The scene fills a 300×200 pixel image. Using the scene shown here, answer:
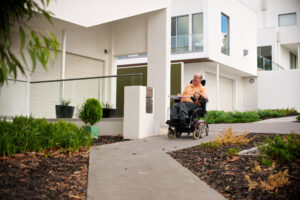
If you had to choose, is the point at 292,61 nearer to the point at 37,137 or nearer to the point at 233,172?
the point at 233,172

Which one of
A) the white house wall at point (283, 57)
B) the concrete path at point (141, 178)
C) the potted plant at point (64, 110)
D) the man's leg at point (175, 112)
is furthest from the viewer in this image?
the white house wall at point (283, 57)

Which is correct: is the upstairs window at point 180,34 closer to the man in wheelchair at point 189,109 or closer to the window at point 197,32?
the window at point 197,32

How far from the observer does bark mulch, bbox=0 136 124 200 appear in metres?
3.45

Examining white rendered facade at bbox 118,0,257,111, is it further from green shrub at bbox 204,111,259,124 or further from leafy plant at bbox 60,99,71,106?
leafy plant at bbox 60,99,71,106

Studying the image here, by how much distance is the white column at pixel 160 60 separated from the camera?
35.8ft

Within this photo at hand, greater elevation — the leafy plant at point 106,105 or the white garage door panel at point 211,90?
the white garage door panel at point 211,90

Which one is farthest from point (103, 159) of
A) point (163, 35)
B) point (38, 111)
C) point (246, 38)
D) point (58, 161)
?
point (246, 38)

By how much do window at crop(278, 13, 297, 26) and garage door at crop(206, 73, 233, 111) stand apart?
882 centimetres

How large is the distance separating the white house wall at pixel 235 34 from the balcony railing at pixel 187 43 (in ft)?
2.00

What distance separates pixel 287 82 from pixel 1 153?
2262cm

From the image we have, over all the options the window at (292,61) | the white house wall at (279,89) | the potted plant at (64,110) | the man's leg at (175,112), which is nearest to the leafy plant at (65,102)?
the potted plant at (64,110)

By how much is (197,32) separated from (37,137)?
48.7 ft

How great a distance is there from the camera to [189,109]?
26.0 ft

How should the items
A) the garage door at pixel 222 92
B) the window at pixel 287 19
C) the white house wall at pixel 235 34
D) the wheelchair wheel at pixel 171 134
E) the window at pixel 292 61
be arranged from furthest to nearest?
1. the window at pixel 292 61
2. the window at pixel 287 19
3. the garage door at pixel 222 92
4. the white house wall at pixel 235 34
5. the wheelchair wheel at pixel 171 134
